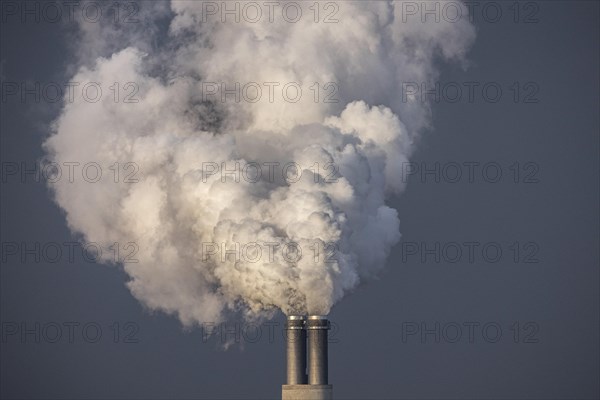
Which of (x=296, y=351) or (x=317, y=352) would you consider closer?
(x=317, y=352)

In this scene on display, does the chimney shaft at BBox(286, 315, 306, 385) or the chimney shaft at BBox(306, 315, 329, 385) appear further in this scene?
the chimney shaft at BBox(286, 315, 306, 385)

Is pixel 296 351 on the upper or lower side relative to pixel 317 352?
upper

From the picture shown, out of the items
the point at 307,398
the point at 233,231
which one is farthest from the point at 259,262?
the point at 307,398

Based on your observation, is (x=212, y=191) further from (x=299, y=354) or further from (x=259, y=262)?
(x=299, y=354)
